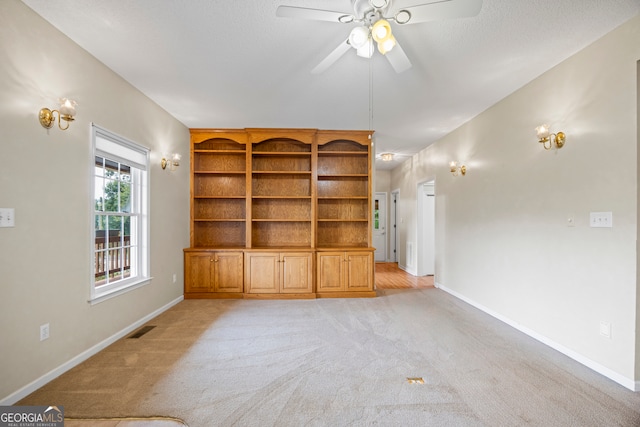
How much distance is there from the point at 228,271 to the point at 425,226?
4.01 meters

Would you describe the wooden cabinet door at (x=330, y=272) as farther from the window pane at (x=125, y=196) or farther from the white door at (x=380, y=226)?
the white door at (x=380, y=226)

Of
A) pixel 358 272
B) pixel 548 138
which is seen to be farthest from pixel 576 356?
pixel 358 272

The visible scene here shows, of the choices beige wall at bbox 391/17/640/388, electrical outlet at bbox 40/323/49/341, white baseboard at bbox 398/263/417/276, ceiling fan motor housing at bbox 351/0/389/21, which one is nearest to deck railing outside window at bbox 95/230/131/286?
electrical outlet at bbox 40/323/49/341

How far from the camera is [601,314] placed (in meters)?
2.18

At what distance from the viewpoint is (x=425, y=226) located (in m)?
5.82

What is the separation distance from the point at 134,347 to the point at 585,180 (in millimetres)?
4265

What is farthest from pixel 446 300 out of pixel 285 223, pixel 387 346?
pixel 285 223

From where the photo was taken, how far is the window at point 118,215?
2646 millimetres

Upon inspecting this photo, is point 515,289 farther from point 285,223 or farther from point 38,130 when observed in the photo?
point 38,130

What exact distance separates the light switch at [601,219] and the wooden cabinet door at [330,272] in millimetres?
2844

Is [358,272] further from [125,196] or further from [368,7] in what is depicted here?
[368,7]

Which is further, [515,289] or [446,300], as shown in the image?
[446,300]

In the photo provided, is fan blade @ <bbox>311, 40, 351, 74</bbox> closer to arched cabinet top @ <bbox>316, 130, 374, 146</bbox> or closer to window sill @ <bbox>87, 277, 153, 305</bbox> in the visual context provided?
arched cabinet top @ <bbox>316, 130, 374, 146</bbox>

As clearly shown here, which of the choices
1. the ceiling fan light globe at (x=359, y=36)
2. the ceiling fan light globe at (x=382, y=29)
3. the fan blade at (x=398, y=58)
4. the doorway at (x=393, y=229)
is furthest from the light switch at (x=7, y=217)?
the doorway at (x=393, y=229)
